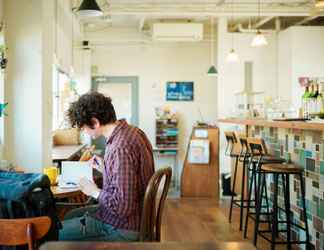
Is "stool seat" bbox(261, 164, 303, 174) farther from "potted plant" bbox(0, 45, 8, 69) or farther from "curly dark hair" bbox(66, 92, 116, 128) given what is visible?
"potted plant" bbox(0, 45, 8, 69)

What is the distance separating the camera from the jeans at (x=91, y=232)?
7.44ft

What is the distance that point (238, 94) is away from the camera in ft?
23.5

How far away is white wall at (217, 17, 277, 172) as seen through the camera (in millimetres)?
7285

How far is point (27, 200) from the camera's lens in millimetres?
1991

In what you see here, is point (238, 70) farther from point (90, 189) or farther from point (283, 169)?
point (90, 189)

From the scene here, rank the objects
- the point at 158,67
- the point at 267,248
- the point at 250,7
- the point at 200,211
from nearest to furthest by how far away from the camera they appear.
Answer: the point at 267,248
the point at 200,211
the point at 250,7
the point at 158,67

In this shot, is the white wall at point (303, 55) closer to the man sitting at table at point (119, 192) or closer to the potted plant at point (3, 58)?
the potted plant at point (3, 58)

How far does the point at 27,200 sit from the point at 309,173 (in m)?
2.72

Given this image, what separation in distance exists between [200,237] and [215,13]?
370 cm

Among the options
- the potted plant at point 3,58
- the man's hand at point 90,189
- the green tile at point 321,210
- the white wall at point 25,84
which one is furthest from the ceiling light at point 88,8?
the green tile at point 321,210

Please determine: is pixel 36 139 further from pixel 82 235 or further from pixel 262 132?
pixel 262 132

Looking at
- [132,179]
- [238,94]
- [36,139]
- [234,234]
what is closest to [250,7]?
[238,94]

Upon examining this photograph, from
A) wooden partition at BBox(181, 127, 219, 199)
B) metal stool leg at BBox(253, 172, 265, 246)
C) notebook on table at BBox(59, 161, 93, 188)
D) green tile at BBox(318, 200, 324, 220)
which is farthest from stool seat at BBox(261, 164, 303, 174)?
wooden partition at BBox(181, 127, 219, 199)

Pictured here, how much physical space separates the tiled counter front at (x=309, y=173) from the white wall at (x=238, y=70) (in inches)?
105
